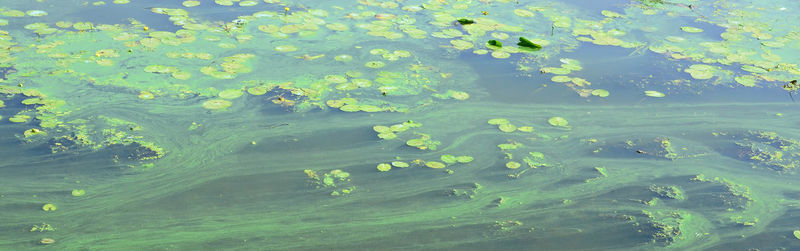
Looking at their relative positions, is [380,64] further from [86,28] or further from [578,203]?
[86,28]

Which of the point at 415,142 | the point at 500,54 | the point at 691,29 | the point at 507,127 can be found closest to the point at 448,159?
the point at 415,142

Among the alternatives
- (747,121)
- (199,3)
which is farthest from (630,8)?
(199,3)

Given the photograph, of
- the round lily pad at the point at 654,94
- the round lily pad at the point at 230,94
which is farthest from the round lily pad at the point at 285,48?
the round lily pad at the point at 654,94

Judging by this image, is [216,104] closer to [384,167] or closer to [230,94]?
[230,94]

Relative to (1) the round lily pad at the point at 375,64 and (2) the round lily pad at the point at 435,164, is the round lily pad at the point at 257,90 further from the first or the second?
(2) the round lily pad at the point at 435,164

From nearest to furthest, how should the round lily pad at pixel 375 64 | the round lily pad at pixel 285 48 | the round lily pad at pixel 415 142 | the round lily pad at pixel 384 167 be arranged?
the round lily pad at pixel 384 167
the round lily pad at pixel 415 142
the round lily pad at pixel 375 64
the round lily pad at pixel 285 48
